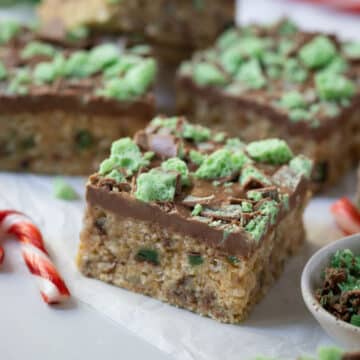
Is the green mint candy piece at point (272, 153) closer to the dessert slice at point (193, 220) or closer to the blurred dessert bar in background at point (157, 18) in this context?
the dessert slice at point (193, 220)

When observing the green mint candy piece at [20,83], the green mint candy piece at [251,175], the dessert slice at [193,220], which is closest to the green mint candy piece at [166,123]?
the dessert slice at [193,220]

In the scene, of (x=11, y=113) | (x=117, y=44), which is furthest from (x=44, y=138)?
(x=117, y=44)

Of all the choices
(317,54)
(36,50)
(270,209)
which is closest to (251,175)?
(270,209)

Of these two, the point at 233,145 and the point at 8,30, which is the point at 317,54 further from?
the point at 8,30

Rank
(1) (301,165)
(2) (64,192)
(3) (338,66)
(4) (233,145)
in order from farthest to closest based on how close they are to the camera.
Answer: (3) (338,66), (2) (64,192), (4) (233,145), (1) (301,165)

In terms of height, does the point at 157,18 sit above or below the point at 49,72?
above

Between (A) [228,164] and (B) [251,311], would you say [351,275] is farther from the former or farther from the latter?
(A) [228,164]
